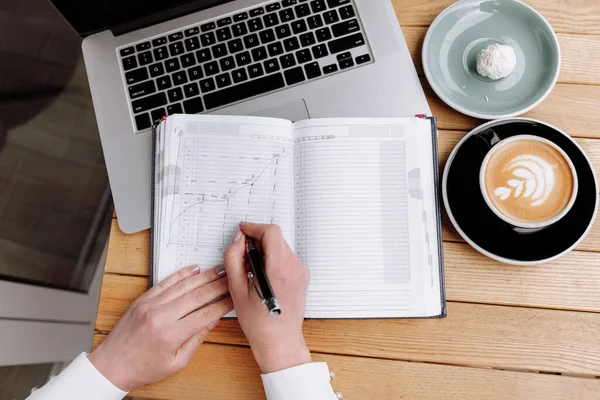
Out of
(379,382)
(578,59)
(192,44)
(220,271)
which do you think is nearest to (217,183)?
(220,271)

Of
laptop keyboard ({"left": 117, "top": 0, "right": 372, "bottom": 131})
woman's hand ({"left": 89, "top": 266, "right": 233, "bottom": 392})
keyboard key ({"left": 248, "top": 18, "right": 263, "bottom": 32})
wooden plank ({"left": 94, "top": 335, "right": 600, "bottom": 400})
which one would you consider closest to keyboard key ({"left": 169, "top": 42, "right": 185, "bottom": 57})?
Result: laptop keyboard ({"left": 117, "top": 0, "right": 372, "bottom": 131})

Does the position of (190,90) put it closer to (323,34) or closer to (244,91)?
(244,91)

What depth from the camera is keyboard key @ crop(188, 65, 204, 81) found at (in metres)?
0.68

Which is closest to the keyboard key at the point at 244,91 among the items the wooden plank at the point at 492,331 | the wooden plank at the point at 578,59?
the wooden plank at the point at 578,59

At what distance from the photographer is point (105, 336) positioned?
63 centimetres

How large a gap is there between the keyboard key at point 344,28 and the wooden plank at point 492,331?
35 centimetres

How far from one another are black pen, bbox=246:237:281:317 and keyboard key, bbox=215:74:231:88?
0.77 ft

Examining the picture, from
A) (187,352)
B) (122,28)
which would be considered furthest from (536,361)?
(122,28)

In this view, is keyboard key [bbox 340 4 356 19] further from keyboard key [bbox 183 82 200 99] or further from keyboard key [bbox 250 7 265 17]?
keyboard key [bbox 183 82 200 99]

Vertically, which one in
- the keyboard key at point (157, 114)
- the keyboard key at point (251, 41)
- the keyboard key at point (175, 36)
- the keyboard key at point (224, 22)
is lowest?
the keyboard key at point (157, 114)

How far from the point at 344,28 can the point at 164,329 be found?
1.57 feet

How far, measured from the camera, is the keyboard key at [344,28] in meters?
0.68

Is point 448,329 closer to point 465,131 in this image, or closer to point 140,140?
point 465,131

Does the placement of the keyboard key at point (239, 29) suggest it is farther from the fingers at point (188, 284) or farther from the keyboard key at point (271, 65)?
the fingers at point (188, 284)
